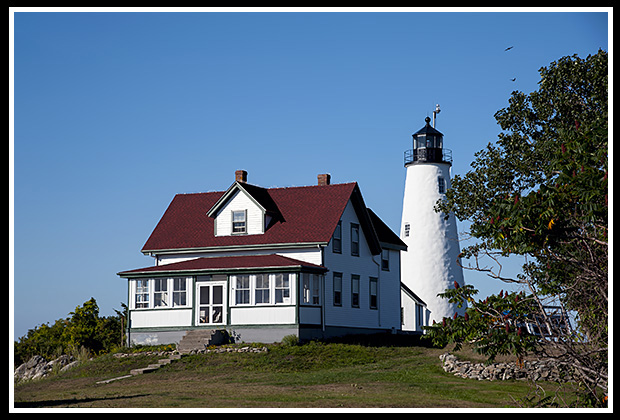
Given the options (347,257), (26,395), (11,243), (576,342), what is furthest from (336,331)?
(11,243)

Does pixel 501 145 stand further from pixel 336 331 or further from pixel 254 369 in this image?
pixel 254 369

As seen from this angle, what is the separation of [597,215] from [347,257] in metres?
24.2

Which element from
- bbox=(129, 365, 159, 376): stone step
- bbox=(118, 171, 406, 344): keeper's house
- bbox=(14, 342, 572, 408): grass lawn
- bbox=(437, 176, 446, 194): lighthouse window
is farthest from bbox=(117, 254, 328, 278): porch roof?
bbox=(437, 176, 446, 194): lighthouse window

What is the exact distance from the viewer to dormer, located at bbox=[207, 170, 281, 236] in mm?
36938

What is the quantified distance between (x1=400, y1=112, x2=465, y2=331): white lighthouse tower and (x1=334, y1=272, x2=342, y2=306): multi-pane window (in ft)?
29.7

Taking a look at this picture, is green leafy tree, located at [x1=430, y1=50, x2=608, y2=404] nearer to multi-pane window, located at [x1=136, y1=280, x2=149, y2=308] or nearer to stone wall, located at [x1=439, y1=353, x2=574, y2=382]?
stone wall, located at [x1=439, y1=353, x2=574, y2=382]

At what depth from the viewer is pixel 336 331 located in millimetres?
35750

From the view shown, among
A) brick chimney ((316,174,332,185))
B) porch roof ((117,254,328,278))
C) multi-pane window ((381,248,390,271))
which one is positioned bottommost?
porch roof ((117,254,328,278))

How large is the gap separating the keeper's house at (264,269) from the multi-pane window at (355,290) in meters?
0.05

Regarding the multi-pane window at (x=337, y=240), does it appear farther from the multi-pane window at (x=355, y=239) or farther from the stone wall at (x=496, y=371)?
the stone wall at (x=496, y=371)

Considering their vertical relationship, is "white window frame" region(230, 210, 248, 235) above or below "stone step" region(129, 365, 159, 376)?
above

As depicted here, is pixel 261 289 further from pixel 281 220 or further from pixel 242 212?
pixel 242 212

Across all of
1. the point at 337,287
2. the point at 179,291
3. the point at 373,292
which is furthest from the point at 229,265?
the point at 373,292

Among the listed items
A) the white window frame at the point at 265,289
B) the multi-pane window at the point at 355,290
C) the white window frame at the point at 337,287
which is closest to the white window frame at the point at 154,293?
the white window frame at the point at 265,289
